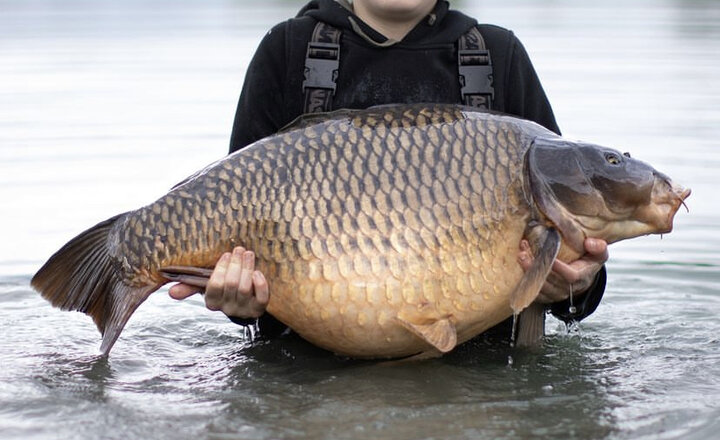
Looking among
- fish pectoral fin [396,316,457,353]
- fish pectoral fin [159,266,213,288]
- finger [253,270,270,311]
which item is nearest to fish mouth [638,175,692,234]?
fish pectoral fin [396,316,457,353]

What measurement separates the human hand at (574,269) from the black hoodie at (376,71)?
26.7 inches

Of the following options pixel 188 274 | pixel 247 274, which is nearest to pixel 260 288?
pixel 247 274

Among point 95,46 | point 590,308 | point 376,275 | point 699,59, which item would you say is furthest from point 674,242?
point 95,46

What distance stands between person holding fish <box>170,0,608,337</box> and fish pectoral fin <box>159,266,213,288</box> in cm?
49

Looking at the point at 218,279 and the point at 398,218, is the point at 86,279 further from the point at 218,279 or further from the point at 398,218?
the point at 398,218

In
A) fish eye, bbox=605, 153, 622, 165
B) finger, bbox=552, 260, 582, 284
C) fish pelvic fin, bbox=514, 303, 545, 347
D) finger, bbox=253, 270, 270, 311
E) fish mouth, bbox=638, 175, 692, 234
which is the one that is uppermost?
fish eye, bbox=605, 153, 622, 165

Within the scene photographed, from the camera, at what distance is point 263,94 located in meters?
4.16

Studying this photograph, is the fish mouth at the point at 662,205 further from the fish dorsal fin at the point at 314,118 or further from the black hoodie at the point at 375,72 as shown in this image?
the fish dorsal fin at the point at 314,118

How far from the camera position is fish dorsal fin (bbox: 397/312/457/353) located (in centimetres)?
345

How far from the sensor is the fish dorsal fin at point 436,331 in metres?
3.45

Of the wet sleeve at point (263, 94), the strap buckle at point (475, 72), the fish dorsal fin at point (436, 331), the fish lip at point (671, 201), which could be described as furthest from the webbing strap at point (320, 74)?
the fish lip at point (671, 201)

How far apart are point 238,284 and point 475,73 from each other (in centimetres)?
110

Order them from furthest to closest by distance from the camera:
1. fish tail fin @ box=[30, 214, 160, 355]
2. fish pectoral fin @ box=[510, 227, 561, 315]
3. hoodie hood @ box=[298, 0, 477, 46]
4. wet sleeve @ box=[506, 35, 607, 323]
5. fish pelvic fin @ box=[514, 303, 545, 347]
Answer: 1. hoodie hood @ box=[298, 0, 477, 46]
2. wet sleeve @ box=[506, 35, 607, 323]
3. fish pelvic fin @ box=[514, 303, 545, 347]
4. fish tail fin @ box=[30, 214, 160, 355]
5. fish pectoral fin @ box=[510, 227, 561, 315]

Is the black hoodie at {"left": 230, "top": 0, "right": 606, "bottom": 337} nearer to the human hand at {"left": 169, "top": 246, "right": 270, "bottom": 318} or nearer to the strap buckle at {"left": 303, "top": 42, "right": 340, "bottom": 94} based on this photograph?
the strap buckle at {"left": 303, "top": 42, "right": 340, "bottom": 94}
